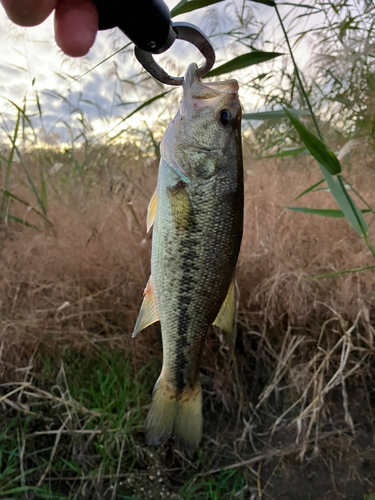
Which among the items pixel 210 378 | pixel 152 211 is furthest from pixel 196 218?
pixel 210 378

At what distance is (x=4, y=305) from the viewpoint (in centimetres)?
187

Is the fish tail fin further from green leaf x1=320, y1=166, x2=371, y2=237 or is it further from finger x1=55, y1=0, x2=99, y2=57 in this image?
finger x1=55, y1=0, x2=99, y2=57

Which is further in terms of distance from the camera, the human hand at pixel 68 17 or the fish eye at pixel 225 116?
the fish eye at pixel 225 116

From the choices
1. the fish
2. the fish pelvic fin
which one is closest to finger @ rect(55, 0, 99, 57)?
the fish

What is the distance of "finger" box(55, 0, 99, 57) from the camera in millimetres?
673

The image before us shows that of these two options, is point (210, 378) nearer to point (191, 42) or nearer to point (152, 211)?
point (152, 211)

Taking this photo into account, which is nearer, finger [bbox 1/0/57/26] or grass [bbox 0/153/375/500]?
finger [bbox 1/0/57/26]

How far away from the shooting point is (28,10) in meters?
0.67

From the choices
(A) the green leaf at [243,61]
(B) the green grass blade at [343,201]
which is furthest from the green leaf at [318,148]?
(A) the green leaf at [243,61]

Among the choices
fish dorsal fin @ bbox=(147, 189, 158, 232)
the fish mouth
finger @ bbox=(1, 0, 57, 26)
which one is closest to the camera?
finger @ bbox=(1, 0, 57, 26)

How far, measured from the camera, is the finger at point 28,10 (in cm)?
66

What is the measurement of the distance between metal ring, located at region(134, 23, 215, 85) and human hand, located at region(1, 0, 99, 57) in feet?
0.39

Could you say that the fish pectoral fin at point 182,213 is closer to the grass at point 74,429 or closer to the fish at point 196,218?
the fish at point 196,218

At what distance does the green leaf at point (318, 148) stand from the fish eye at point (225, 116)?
0.15 m
